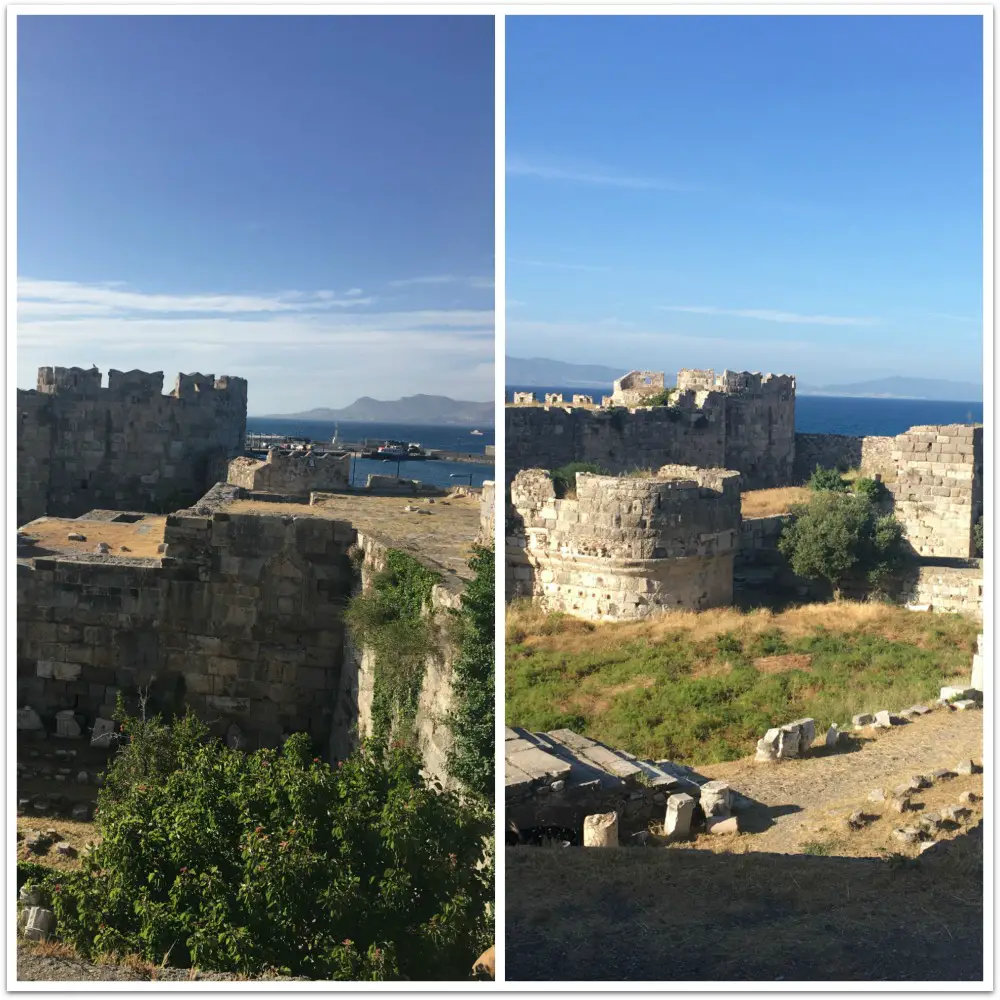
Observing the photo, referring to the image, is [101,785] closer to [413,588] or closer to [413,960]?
[413,588]

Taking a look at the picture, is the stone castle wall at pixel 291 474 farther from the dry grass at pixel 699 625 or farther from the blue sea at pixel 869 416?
the blue sea at pixel 869 416

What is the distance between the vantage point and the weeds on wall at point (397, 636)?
615 cm

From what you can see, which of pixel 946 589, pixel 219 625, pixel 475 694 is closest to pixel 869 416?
pixel 946 589

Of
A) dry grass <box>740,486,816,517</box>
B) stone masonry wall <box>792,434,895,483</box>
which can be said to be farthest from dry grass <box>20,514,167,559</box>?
stone masonry wall <box>792,434,895,483</box>

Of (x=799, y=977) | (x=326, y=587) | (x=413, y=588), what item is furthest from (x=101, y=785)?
(x=799, y=977)

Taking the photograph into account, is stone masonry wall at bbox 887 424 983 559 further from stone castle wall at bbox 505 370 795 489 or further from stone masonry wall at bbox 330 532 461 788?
stone masonry wall at bbox 330 532 461 788

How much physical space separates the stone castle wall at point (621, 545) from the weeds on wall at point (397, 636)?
5574 mm

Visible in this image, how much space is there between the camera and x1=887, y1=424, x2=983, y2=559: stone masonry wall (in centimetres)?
1648

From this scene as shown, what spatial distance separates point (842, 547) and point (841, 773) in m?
7.18

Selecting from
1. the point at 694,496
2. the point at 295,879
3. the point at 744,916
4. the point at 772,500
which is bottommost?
the point at 744,916

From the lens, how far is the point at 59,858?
6.72 metres

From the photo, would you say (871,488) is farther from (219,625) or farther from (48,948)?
(48,948)

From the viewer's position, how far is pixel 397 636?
21.0 ft

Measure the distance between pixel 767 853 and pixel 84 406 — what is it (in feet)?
42.1
